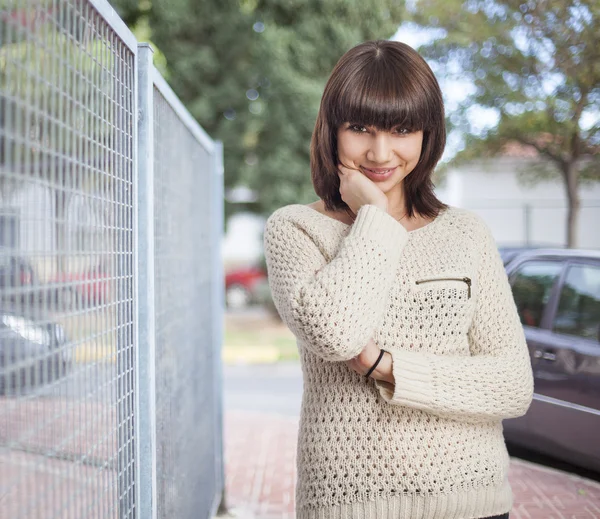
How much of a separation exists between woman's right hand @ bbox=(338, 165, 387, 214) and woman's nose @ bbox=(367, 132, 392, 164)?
2.3 inches

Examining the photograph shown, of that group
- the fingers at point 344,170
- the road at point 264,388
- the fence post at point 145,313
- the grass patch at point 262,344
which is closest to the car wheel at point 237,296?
the grass patch at point 262,344

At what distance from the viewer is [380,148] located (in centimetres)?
158

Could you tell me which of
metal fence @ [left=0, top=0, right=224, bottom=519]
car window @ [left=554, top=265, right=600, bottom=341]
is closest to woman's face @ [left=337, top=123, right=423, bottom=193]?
metal fence @ [left=0, top=0, right=224, bottom=519]

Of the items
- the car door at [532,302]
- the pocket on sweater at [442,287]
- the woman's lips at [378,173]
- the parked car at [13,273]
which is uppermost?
the woman's lips at [378,173]

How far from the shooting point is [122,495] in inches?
65.1

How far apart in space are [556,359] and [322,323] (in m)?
2.51

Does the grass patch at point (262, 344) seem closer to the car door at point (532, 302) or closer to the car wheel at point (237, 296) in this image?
the car wheel at point (237, 296)

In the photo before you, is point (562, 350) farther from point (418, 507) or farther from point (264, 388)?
point (264, 388)

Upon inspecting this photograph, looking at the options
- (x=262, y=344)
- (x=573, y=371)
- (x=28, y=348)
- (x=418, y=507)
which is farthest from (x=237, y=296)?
(x=28, y=348)

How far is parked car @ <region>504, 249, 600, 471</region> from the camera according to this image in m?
3.28

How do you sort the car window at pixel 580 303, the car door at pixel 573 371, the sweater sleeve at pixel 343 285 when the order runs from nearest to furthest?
the sweater sleeve at pixel 343 285
the car door at pixel 573 371
the car window at pixel 580 303

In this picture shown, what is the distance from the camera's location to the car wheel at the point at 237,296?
1669cm

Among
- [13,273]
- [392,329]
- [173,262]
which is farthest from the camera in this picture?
[173,262]

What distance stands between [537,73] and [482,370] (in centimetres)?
270
